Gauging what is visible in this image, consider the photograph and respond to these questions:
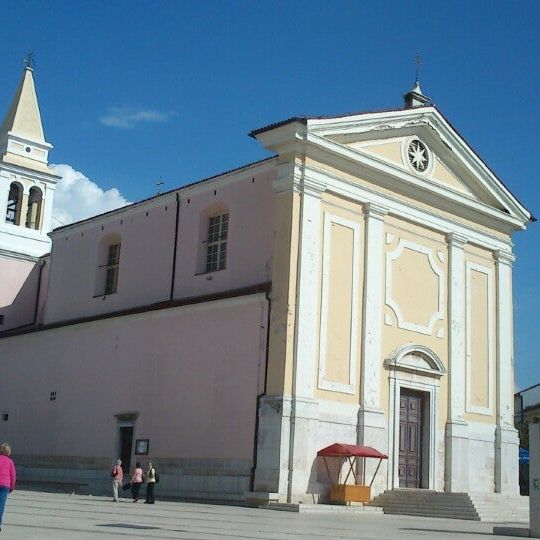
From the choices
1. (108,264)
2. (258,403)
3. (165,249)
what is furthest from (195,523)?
(108,264)

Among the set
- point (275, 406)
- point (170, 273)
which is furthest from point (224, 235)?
point (275, 406)

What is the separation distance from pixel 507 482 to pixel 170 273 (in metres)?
12.4

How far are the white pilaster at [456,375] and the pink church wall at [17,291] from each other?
57.4 ft

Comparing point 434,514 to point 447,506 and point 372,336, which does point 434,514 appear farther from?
point 372,336

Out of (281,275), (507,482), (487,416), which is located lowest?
(507,482)

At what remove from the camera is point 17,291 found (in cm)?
3828

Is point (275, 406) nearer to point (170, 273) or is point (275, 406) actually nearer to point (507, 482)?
point (170, 273)

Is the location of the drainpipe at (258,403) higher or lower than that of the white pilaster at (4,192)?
lower

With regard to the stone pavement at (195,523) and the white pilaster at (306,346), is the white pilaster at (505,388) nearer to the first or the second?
the stone pavement at (195,523)

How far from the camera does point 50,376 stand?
106ft

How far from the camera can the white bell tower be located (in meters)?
39.4

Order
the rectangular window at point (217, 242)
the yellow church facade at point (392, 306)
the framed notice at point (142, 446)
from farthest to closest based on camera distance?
the rectangular window at point (217, 242)
the framed notice at point (142, 446)
the yellow church facade at point (392, 306)

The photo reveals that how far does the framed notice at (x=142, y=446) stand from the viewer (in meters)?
27.6

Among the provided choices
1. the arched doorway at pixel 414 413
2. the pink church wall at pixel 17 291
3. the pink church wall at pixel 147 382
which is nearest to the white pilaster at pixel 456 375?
the arched doorway at pixel 414 413
